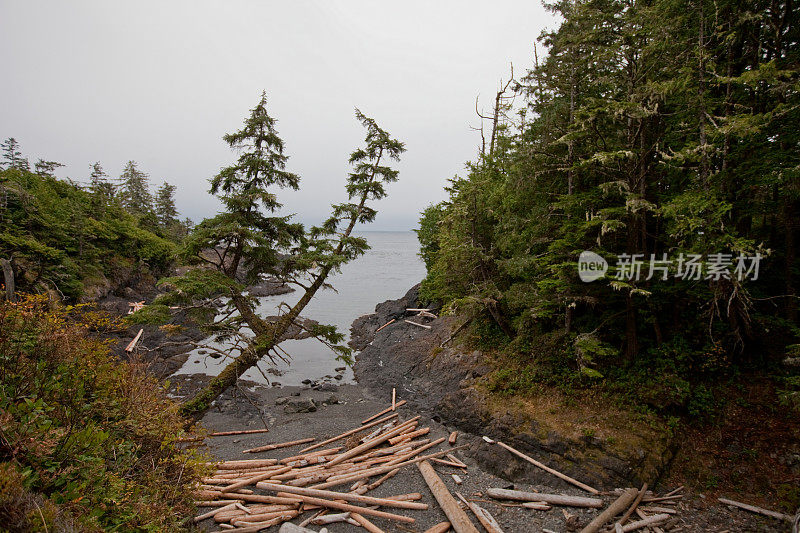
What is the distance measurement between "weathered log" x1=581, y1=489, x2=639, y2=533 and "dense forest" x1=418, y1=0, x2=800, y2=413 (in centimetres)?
272

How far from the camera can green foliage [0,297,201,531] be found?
356cm

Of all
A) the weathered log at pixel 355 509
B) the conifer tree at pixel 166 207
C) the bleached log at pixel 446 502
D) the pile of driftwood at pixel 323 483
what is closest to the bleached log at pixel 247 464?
the pile of driftwood at pixel 323 483

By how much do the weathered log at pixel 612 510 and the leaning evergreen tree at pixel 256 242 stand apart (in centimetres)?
844

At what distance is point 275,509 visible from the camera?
703 centimetres

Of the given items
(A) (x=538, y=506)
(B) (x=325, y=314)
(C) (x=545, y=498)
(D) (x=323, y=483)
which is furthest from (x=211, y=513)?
(B) (x=325, y=314)

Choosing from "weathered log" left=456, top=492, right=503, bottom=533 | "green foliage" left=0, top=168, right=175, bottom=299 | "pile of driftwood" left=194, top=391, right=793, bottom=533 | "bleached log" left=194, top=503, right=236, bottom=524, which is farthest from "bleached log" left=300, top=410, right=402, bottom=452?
"green foliage" left=0, top=168, right=175, bottom=299

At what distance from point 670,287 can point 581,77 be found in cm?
684

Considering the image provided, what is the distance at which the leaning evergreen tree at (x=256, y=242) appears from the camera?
10.1m

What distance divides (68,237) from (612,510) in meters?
32.8

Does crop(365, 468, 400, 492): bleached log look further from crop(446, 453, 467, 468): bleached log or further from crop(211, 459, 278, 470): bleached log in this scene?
crop(211, 459, 278, 470): bleached log

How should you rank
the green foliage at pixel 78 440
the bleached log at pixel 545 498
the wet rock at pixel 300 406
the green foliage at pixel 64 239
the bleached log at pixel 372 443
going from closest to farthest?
1. the green foliage at pixel 78 440
2. the bleached log at pixel 545 498
3. the bleached log at pixel 372 443
4. the wet rock at pixel 300 406
5. the green foliage at pixel 64 239

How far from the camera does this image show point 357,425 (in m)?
13.1

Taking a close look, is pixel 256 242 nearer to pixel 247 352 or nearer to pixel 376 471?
pixel 247 352

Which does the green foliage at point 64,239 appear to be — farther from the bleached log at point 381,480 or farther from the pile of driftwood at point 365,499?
the bleached log at point 381,480
